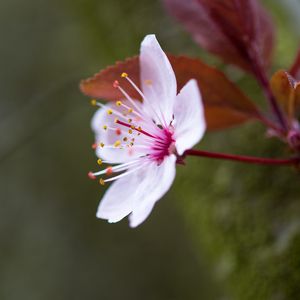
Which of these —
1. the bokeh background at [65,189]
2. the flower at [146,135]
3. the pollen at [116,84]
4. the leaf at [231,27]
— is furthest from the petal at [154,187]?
the bokeh background at [65,189]

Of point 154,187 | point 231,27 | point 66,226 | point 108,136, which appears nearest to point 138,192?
point 154,187

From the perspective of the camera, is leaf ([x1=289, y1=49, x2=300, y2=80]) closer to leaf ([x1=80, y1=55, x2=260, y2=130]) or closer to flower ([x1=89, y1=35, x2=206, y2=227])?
leaf ([x1=80, y1=55, x2=260, y2=130])

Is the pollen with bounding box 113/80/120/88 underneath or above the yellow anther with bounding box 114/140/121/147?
above

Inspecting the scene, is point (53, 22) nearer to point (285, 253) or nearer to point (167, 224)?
point (167, 224)

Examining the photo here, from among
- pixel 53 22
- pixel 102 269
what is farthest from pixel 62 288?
pixel 53 22

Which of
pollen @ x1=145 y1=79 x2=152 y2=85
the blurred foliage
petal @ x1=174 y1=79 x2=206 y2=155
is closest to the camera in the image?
petal @ x1=174 y1=79 x2=206 y2=155

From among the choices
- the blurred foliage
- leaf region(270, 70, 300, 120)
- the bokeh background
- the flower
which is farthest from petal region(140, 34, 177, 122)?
the blurred foliage
